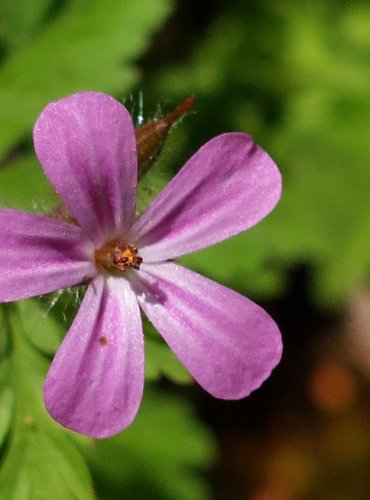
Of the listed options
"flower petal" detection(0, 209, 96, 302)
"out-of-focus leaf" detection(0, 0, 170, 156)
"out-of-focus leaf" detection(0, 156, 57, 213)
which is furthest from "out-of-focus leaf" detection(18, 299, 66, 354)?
"out-of-focus leaf" detection(0, 0, 170, 156)

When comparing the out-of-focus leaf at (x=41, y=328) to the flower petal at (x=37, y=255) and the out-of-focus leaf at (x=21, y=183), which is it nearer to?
the flower petal at (x=37, y=255)

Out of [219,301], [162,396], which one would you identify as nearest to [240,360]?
[219,301]

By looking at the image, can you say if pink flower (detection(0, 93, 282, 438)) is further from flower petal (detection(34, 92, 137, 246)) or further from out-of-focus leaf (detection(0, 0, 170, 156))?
out-of-focus leaf (detection(0, 0, 170, 156))

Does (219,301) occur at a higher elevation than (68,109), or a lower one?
lower

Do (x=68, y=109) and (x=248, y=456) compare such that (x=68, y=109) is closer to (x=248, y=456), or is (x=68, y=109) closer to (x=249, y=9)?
(x=249, y=9)

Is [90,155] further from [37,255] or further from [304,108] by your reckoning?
[304,108]

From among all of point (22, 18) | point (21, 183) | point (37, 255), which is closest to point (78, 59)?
point (22, 18)
